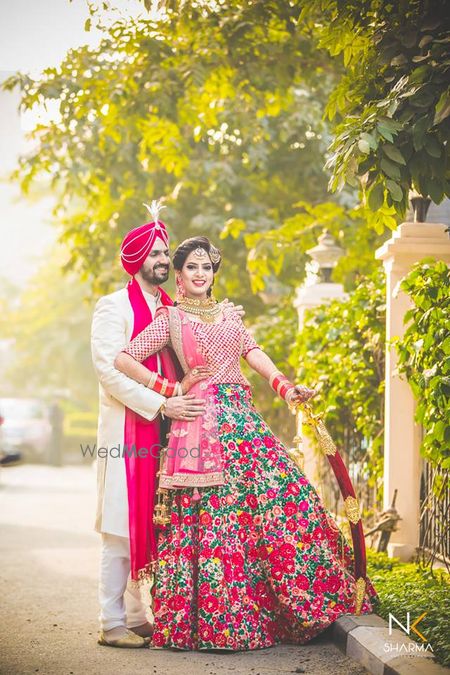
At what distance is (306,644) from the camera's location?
5398 mm

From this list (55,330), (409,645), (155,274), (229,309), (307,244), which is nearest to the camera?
(409,645)

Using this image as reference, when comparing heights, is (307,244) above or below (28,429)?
above

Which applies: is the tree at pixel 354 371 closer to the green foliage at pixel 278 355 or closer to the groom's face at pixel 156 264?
the green foliage at pixel 278 355

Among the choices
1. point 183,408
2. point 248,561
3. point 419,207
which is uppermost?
point 419,207

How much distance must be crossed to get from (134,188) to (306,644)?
391 inches

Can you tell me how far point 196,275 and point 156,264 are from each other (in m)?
0.24

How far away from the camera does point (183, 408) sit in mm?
5383

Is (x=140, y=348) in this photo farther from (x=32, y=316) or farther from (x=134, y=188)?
(x=32, y=316)

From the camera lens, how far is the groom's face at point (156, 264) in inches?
223

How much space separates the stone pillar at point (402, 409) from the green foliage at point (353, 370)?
0.37 m

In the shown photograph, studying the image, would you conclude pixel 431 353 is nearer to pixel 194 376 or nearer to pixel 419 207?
pixel 194 376

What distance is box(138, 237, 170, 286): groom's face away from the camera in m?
5.68

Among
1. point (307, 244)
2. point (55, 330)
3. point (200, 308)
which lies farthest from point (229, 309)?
point (55, 330)

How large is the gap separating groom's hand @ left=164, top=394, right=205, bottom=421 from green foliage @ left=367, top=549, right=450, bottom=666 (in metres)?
1.50
